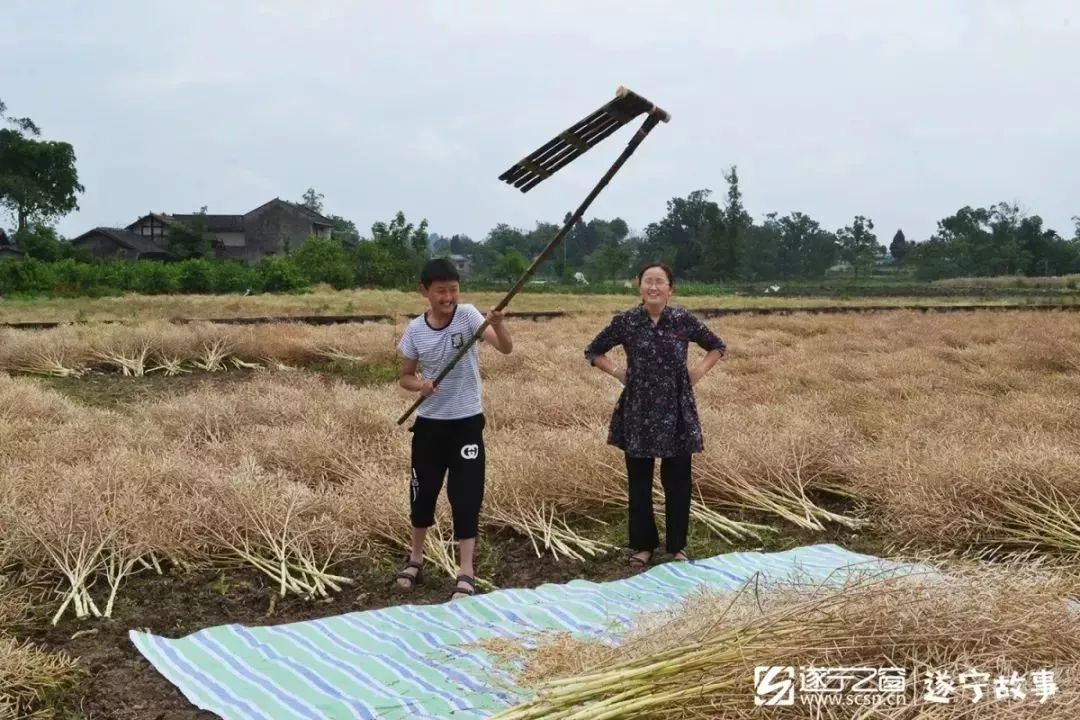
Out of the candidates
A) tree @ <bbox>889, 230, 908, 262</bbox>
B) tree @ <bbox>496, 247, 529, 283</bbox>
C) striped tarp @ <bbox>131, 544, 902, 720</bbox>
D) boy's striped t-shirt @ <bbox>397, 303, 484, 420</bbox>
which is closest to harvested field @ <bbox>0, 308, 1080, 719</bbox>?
striped tarp @ <bbox>131, 544, 902, 720</bbox>

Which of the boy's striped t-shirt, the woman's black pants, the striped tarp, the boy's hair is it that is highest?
the boy's hair

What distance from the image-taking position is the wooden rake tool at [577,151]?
331 centimetres

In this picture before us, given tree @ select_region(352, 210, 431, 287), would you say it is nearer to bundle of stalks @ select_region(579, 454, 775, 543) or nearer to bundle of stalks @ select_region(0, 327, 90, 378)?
bundle of stalks @ select_region(0, 327, 90, 378)

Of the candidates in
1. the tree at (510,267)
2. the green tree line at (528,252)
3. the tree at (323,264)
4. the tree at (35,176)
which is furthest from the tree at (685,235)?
the tree at (35,176)

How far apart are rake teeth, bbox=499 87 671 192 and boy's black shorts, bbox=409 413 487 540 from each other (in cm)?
96

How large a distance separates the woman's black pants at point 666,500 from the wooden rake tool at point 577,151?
102cm

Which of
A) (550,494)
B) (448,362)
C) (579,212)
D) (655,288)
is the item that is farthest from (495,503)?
(579,212)

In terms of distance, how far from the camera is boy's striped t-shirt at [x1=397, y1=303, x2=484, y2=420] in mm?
3580

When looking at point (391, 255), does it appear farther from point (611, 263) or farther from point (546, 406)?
point (546, 406)

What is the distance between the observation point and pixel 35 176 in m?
34.2

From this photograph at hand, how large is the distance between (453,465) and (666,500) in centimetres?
101

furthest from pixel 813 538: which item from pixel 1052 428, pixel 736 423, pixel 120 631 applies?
pixel 120 631

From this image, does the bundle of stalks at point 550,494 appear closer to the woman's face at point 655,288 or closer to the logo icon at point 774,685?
the woman's face at point 655,288

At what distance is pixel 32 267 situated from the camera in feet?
78.4
